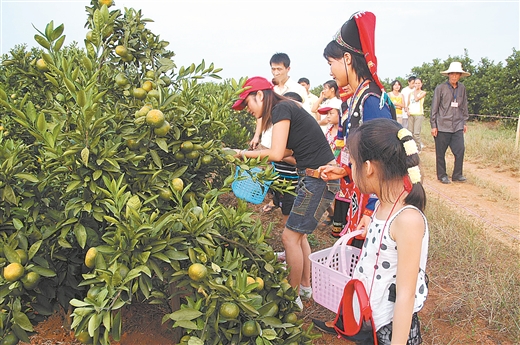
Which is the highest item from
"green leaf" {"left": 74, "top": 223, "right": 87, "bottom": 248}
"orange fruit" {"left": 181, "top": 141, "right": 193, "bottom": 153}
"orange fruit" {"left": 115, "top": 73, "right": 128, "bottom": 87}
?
"orange fruit" {"left": 115, "top": 73, "right": 128, "bottom": 87}

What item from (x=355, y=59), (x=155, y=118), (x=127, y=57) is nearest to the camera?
(x=155, y=118)

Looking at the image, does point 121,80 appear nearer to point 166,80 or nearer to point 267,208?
point 166,80

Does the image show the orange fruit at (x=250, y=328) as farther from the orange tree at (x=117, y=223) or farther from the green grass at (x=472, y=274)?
the green grass at (x=472, y=274)

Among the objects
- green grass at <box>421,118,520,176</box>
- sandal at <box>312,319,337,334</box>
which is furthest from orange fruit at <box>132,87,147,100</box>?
green grass at <box>421,118,520,176</box>

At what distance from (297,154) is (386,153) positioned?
50.7 inches

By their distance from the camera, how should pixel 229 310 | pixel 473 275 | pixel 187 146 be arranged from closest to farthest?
pixel 229 310 → pixel 187 146 → pixel 473 275

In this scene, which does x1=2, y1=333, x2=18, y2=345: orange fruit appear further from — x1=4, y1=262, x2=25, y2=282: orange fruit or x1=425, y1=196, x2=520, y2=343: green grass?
x1=425, y1=196, x2=520, y2=343: green grass

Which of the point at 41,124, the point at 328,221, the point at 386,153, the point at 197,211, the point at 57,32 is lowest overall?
the point at 328,221

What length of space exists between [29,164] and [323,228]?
11.5 feet

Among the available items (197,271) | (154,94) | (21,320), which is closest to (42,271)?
(21,320)

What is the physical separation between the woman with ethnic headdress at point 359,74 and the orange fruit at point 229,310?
1.09 m

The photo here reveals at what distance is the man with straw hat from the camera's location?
7.35m

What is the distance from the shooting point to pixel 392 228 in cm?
168

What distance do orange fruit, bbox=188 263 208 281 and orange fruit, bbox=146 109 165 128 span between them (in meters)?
0.59
